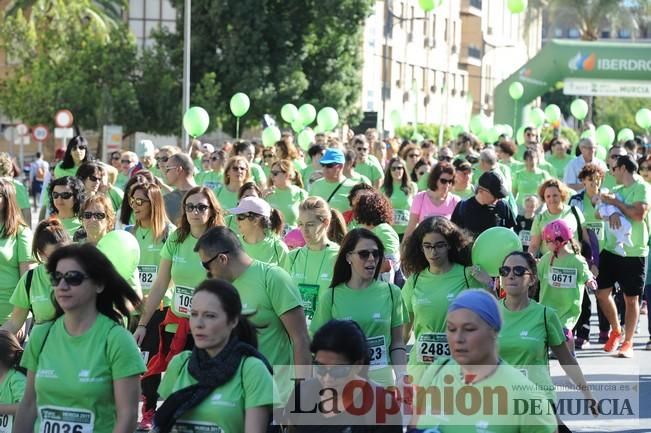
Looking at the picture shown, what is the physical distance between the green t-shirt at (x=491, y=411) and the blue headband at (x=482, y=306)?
0.55ft

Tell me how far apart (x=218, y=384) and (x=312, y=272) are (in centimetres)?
315

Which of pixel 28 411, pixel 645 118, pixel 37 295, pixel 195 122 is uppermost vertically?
pixel 645 118

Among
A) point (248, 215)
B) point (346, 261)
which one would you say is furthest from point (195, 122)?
point (346, 261)

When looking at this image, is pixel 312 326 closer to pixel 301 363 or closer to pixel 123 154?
pixel 301 363

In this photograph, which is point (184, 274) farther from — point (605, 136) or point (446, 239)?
point (605, 136)

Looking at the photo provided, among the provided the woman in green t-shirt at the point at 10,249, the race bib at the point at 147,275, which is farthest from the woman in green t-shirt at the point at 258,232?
the woman in green t-shirt at the point at 10,249

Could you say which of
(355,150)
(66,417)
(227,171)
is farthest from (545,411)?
(355,150)

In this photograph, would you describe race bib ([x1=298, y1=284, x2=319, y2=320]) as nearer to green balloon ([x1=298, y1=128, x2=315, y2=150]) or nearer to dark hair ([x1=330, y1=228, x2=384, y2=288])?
dark hair ([x1=330, y1=228, x2=384, y2=288])

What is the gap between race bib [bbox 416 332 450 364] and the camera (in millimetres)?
7727

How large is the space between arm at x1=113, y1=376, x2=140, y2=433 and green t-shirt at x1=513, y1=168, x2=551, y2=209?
11.1 m

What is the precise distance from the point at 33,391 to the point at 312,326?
87.5 inches

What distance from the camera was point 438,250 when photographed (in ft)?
26.2

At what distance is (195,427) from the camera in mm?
5531

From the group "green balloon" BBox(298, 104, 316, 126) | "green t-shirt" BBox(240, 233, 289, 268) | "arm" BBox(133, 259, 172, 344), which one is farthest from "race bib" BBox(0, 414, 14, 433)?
"green balloon" BBox(298, 104, 316, 126)
